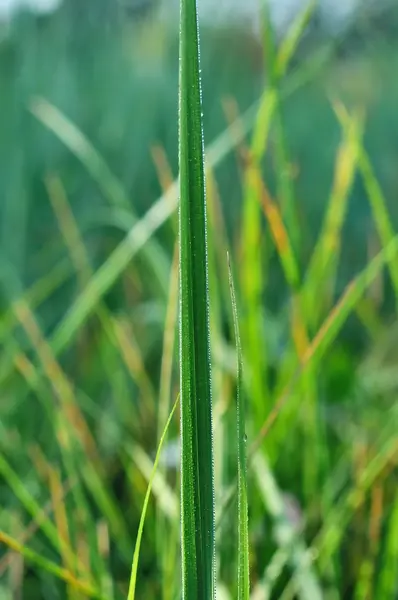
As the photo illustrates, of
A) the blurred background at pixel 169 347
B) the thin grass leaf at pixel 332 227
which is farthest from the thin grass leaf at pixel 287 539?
the thin grass leaf at pixel 332 227

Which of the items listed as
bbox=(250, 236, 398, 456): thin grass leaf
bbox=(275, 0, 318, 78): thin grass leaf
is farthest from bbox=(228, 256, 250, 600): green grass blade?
bbox=(275, 0, 318, 78): thin grass leaf

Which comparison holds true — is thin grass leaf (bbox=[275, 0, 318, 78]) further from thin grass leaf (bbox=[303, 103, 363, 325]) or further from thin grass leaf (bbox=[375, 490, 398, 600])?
thin grass leaf (bbox=[375, 490, 398, 600])

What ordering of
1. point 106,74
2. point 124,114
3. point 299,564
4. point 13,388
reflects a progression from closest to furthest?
point 299,564 < point 13,388 < point 124,114 < point 106,74

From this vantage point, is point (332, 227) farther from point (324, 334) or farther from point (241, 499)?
point (241, 499)

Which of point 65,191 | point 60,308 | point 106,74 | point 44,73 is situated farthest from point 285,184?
point 106,74

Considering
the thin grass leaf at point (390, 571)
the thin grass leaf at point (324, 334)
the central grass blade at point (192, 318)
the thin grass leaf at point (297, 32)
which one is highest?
the thin grass leaf at point (297, 32)

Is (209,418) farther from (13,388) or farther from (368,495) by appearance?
(13,388)

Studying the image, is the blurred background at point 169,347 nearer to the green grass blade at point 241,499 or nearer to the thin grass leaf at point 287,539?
the thin grass leaf at point 287,539
